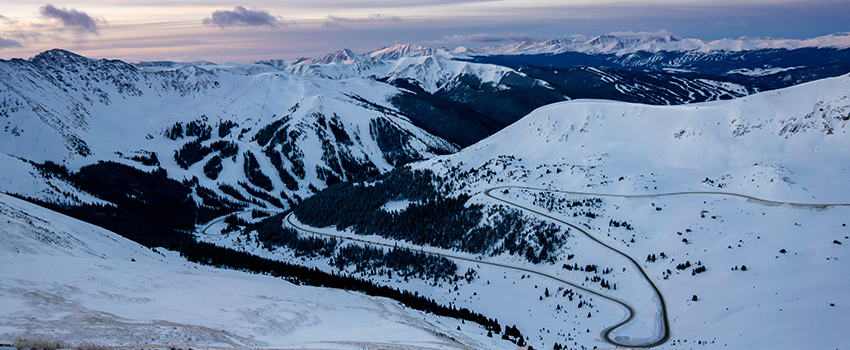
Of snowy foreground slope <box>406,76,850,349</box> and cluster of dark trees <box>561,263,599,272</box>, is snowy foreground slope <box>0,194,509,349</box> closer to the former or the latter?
snowy foreground slope <box>406,76,850,349</box>

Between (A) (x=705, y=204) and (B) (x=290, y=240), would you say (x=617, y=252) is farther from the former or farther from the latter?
(B) (x=290, y=240)

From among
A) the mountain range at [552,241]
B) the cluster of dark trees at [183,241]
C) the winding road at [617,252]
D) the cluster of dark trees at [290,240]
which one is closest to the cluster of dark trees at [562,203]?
the mountain range at [552,241]

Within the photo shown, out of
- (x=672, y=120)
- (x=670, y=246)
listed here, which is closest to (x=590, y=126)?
(x=672, y=120)

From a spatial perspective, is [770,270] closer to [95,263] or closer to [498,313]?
[498,313]

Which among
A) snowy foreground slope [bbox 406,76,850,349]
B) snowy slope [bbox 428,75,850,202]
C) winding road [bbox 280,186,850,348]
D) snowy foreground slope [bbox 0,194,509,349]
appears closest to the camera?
snowy foreground slope [bbox 0,194,509,349]

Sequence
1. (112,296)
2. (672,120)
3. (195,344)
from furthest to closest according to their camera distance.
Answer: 1. (672,120)
2. (112,296)
3. (195,344)

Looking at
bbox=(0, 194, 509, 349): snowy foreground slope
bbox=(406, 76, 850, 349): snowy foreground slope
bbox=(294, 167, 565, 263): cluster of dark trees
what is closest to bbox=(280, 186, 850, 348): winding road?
bbox=(406, 76, 850, 349): snowy foreground slope

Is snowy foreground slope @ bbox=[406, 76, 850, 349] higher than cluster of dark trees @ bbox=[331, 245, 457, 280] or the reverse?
higher

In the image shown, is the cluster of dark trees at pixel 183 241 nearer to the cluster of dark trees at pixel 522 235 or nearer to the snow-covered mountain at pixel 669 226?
the snow-covered mountain at pixel 669 226
